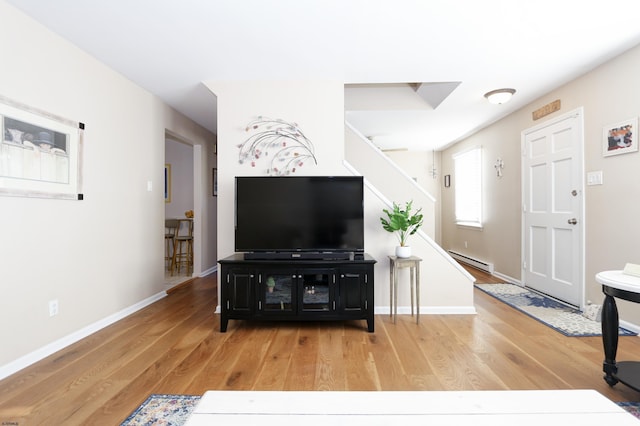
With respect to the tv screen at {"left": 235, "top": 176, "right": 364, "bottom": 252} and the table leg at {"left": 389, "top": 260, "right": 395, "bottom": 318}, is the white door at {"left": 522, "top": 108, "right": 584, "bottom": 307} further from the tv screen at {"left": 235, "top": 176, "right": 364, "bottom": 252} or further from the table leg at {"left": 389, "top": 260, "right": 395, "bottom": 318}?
the tv screen at {"left": 235, "top": 176, "right": 364, "bottom": 252}

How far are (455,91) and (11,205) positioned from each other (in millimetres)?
3995

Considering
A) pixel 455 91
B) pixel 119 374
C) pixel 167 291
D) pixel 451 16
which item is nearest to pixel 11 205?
pixel 119 374

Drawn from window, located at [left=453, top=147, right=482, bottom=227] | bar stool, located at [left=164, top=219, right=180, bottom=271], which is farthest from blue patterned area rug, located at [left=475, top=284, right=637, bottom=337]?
bar stool, located at [left=164, top=219, right=180, bottom=271]

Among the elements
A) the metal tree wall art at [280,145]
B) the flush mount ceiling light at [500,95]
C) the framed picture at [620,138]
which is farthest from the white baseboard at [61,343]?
the framed picture at [620,138]

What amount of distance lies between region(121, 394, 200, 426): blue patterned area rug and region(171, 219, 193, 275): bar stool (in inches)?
142

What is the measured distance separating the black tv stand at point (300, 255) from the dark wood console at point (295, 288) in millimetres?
76

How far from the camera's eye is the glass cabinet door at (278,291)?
111 inches

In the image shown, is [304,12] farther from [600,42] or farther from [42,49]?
[600,42]

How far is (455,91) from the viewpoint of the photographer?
356 centimetres

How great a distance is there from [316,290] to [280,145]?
1447mm

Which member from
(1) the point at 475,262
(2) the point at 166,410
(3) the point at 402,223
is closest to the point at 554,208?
(3) the point at 402,223

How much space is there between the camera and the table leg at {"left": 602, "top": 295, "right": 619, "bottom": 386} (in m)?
1.81

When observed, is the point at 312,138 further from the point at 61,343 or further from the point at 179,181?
the point at 179,181

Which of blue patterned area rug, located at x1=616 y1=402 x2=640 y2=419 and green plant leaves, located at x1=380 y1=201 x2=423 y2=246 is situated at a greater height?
green plant leaves, located at x1=380 y1=201 x2=423 y2=246
